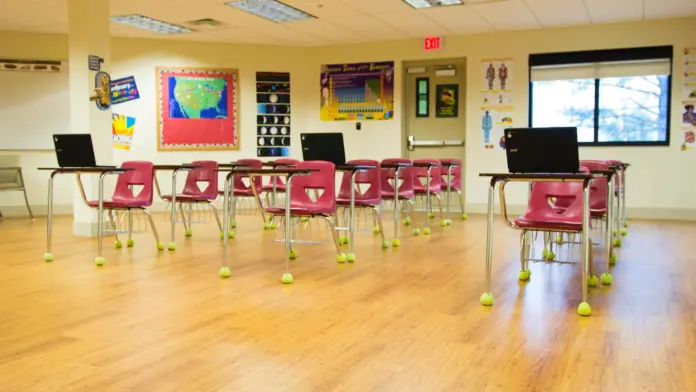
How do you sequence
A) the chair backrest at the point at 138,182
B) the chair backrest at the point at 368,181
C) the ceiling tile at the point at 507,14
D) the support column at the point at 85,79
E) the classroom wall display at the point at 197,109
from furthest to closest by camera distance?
the classroom wall display at the point at 197,109, the ceiling tile at the point at 507,14, the support column at the point at 85,79, the chair backrest at the point at 368,181, the chair backrest at the point at 138,182

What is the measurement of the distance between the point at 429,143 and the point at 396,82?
1138 mm

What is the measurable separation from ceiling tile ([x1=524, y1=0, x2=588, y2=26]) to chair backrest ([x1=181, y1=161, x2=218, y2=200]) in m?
4.27

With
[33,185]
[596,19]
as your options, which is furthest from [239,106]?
[596,19]

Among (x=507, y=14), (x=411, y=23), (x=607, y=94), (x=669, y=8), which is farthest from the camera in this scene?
(x=607, y=94)

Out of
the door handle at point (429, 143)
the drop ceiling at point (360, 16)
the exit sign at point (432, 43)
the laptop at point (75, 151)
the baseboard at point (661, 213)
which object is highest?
the drop ceiling at point (360, 16)

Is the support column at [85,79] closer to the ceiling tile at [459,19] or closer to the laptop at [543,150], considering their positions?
the ceiling tile at [459,19]

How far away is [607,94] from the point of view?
9.33 metres

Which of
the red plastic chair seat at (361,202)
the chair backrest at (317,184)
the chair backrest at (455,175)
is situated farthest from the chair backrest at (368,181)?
the chair backrest at (455,175)

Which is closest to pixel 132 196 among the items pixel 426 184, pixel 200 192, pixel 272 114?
pixel 200 192

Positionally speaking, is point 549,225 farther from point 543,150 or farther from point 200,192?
point 200,192

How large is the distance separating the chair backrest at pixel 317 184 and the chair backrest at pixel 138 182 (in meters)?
1.43

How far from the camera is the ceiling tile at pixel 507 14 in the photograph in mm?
7937

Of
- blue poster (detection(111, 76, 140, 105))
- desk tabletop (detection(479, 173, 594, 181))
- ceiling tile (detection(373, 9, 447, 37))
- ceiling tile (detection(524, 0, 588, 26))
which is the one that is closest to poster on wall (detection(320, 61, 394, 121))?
ceiling tile (detection(373, 9, 447, 37))

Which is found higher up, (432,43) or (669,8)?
(669,8)
